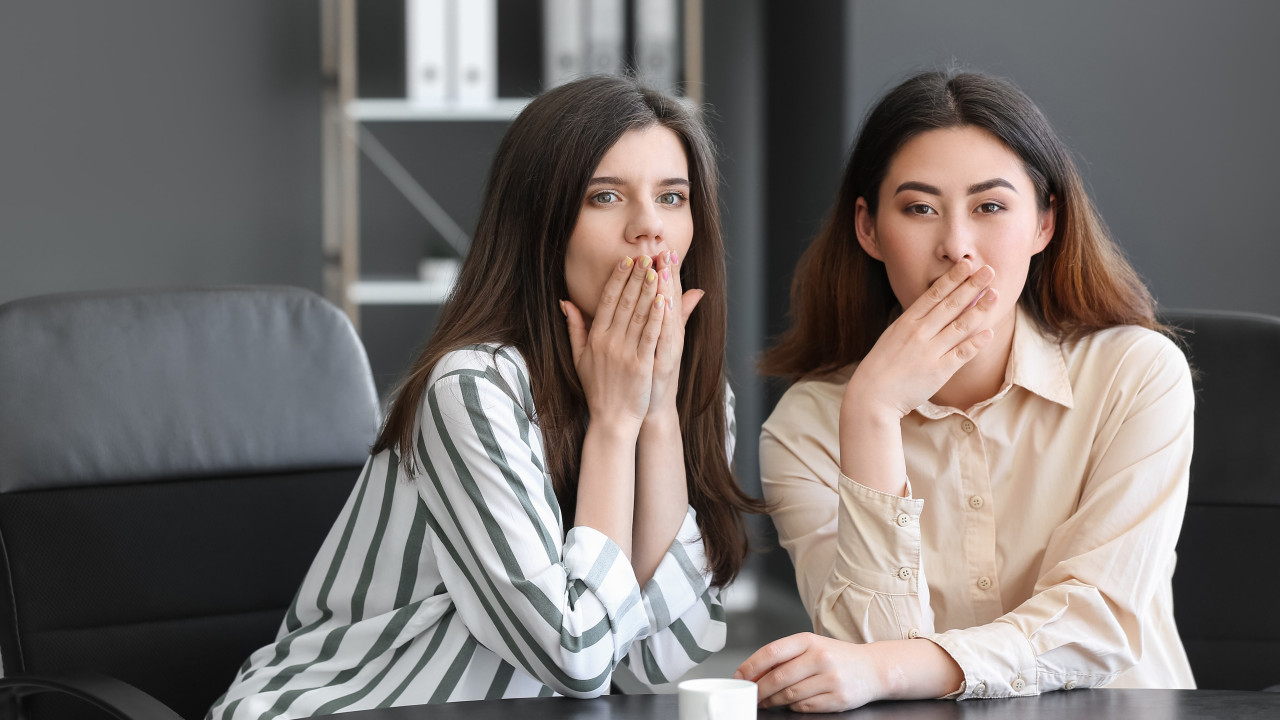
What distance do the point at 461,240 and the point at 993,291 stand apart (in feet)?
8.45

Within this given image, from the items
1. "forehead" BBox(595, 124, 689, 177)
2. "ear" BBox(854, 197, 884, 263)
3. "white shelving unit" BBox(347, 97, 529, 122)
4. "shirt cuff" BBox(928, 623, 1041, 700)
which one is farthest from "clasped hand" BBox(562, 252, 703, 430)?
"white shelving unit" BBox(347, 97, 529, 122)

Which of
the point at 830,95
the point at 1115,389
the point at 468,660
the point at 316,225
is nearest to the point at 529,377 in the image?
the point at 468,660

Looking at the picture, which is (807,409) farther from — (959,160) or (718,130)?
(718,130)

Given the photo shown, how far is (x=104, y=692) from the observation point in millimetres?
1164

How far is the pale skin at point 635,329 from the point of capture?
4.39 feet

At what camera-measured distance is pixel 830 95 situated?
136 inches

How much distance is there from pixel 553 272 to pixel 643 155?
0.18 meters

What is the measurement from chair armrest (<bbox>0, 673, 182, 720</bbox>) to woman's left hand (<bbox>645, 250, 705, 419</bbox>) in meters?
0.62

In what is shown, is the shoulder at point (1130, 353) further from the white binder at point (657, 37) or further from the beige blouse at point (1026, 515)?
the white binder at point (657, 37)

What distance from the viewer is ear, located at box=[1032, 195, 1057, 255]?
1524 millimetres

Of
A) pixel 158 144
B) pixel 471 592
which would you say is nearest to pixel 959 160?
pixel 471 592

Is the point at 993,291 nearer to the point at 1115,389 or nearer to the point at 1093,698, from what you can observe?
the point at 1115,389

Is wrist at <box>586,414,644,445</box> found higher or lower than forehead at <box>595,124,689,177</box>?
lower

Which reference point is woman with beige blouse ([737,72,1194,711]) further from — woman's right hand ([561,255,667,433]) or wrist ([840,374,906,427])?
woman's right hand ([561,255,667,433])
